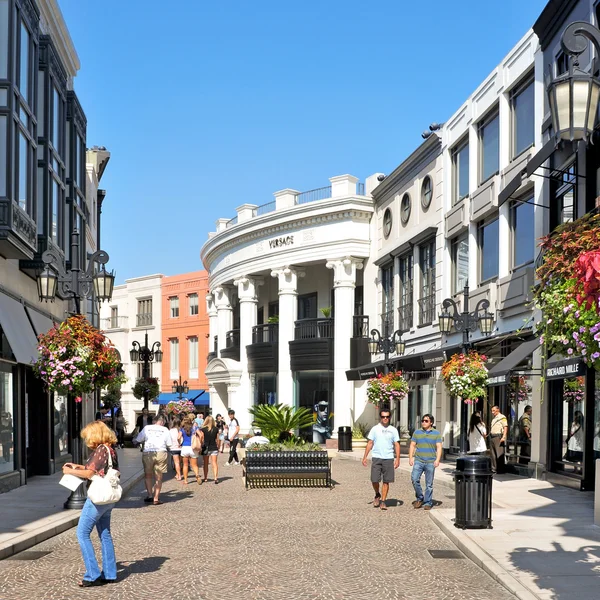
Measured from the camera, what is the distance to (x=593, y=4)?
20.0 m

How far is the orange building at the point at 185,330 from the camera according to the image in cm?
6706

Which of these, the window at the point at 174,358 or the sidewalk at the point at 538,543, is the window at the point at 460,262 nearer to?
the sidewalk at the point at 538,543

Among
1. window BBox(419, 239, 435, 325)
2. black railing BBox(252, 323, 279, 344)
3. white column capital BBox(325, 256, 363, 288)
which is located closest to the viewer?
window BBox(419, 239, 435, 325)

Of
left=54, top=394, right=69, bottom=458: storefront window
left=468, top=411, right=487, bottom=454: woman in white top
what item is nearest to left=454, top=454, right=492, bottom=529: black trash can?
left=468, top=411, right=487, bottom=454: woman in white top

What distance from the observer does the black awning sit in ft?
58.6

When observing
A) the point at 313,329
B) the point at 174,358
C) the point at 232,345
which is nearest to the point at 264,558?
the point at 313,329

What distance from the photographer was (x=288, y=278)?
4741 cm

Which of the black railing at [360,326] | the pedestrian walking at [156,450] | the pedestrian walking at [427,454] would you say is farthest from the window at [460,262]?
the pedestrian walking at [156,450]

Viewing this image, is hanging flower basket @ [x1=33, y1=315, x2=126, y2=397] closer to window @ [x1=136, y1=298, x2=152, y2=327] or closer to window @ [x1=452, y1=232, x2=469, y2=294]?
window @ [x1=452, y1=232, x2=469, y2=294]

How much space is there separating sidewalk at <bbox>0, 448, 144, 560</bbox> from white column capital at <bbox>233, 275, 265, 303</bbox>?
92.0ft

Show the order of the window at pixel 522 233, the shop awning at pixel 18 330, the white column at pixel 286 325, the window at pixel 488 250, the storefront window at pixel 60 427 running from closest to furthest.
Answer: the shop awning at pixel 18 330 < the window at pixel 522 233 < the storefront window at pixel 60 427 < the window at pixel 488 250 < the white column at pixel 286 325

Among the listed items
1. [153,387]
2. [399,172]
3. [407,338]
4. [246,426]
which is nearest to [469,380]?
[407,338]

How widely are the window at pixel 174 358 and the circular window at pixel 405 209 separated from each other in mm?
33324

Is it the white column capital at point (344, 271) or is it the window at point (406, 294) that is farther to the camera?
the white column capital at point (344, 271)
